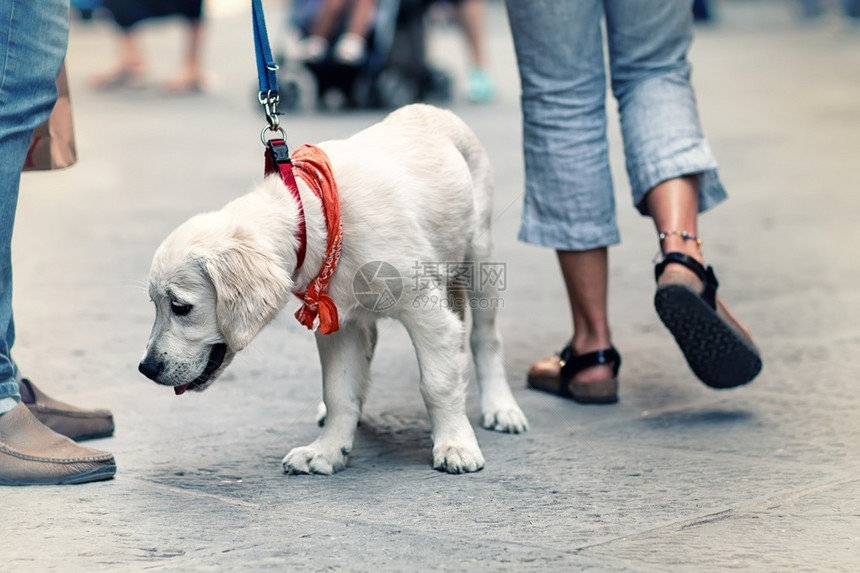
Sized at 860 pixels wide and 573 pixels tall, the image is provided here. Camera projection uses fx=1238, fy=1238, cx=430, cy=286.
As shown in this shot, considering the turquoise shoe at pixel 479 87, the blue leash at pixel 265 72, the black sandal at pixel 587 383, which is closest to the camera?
the blue leash at pixel 265 72

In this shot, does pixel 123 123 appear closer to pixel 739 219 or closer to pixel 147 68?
pixel 147 68

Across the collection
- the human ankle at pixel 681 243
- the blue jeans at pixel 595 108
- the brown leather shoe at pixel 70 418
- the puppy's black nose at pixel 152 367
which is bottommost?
the brown leather shoe at pixel 70 418

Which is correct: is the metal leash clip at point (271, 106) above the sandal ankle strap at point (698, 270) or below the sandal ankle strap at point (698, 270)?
above

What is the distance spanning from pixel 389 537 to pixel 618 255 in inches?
124

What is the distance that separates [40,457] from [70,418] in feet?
1.22

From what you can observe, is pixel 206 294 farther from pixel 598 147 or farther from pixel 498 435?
pixel 598 147

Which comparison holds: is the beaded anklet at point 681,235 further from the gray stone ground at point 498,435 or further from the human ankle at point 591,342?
the gray stone ground at point 498,435

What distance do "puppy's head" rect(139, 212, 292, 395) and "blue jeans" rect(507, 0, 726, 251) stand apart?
3.68 ft

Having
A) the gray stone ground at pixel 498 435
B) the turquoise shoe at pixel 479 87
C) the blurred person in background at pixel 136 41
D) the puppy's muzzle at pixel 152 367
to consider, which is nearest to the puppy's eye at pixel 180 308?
the puppy's muzzle at pixel 152 367

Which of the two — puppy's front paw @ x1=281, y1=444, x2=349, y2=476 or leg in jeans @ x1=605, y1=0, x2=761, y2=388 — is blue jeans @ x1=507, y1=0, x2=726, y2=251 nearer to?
leg in jeans @ x1=605, y1=0, x2=761, y2=388

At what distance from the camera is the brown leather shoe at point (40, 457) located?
2.89 meters

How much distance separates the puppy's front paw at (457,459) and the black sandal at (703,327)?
2.08ft

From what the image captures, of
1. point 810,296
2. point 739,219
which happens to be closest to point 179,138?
point 739,219

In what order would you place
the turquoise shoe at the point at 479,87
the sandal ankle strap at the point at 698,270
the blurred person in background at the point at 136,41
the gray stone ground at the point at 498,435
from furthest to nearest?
the blurred person in background at the point at 136,41 → the turquoise shoe at the point at 479,87 → the sandal ankle strap at the point at 698,270 → the gray stone ground at the point at 498,435
